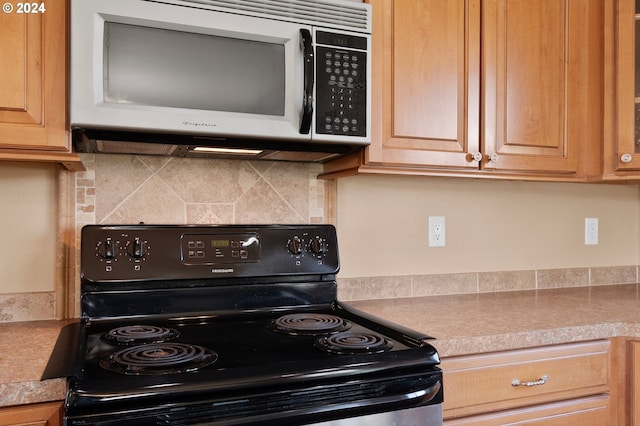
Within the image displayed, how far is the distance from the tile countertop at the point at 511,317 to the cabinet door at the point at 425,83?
49 cm

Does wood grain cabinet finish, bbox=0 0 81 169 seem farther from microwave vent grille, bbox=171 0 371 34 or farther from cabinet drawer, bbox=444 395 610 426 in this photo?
cabinet drawer, bbox=444 395 610 426

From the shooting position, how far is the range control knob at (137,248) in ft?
4.66

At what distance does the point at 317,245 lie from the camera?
1.61m

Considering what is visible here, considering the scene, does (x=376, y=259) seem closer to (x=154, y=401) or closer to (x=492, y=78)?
(x=492, y=78)

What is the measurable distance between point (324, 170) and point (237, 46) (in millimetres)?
596

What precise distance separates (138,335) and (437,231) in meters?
1.22

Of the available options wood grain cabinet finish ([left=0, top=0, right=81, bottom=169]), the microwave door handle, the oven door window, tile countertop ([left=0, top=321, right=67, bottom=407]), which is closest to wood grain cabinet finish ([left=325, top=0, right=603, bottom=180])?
the microwave door handle

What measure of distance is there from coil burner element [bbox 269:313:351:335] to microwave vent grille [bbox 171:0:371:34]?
0.84m

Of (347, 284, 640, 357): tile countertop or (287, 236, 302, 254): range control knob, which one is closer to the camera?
(347, 284, 640, 357): tile countertop

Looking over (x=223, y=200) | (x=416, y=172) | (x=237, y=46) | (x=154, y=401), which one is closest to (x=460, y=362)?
(x=416, y=172)

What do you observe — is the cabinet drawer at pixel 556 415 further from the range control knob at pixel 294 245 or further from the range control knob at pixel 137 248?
the range control knob at pixel 137 248

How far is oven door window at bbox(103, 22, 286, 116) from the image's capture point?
1.28 meters

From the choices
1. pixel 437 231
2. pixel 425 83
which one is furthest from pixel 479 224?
pixel 425 83

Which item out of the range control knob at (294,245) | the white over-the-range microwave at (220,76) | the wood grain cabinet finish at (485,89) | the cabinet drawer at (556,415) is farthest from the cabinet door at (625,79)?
the range control knob at (294,245)
